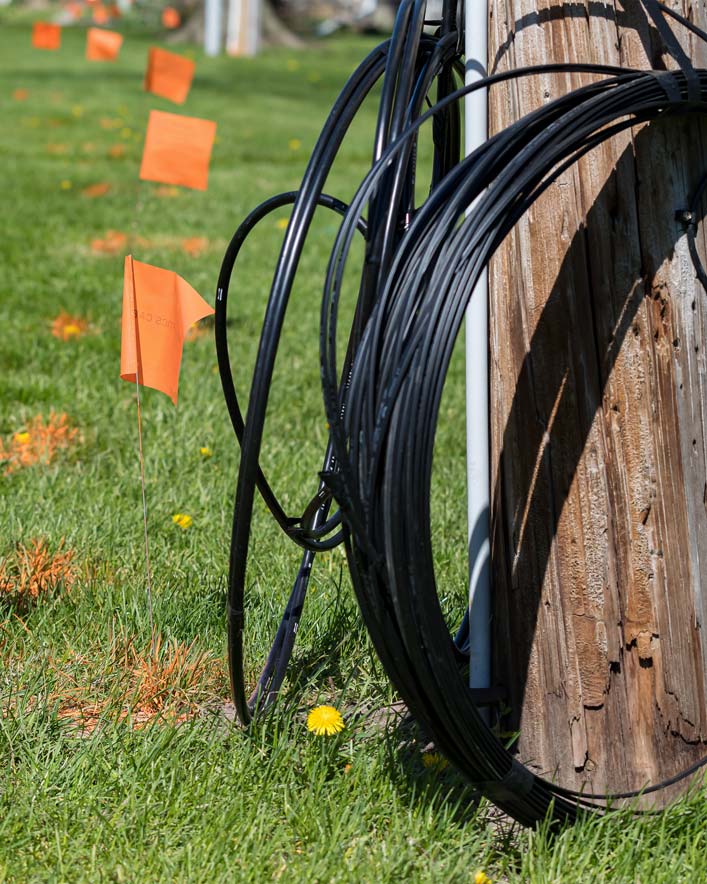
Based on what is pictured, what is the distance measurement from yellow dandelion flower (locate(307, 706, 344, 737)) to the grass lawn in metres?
0.02

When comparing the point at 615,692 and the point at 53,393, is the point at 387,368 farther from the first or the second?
the point at 53,393

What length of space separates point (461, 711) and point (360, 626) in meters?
0.73

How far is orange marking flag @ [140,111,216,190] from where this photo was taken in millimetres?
2812

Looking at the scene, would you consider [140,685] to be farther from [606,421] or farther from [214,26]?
[214,26]

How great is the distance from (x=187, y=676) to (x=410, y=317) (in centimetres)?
98

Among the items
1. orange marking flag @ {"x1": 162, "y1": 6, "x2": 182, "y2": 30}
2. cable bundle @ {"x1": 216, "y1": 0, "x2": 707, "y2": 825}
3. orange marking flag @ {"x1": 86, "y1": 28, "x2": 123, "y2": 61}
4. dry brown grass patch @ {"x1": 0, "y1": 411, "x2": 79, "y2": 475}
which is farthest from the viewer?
orange marking flag @ {"x1": 162, "y1": 6, "x2": 182, "y2": 30}

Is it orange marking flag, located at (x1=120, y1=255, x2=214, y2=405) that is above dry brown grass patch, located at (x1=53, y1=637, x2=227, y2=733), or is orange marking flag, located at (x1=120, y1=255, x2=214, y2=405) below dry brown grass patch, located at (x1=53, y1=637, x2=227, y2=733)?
above

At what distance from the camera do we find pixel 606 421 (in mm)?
1773

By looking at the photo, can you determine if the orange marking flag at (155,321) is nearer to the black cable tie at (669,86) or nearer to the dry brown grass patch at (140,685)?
the dry brown grass patch at (140,685)

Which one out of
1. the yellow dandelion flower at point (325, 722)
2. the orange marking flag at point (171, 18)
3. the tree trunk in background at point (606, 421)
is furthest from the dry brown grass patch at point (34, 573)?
the orange marking flag at point (171, 18)

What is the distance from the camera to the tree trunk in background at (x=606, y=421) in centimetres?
174

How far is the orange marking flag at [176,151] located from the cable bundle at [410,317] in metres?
1.22

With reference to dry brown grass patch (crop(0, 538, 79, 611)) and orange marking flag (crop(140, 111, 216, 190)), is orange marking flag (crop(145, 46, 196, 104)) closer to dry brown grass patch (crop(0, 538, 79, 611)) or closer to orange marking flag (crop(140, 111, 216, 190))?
orange marking flag (crop(140, 111, 216, 190))

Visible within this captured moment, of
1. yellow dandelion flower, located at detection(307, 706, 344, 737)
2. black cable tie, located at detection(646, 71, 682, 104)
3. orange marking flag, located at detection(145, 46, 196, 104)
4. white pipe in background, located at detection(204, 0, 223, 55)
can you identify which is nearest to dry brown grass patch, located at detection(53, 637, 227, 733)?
yellow dandelion flower, located at detection(307, 706, 344, 737)
